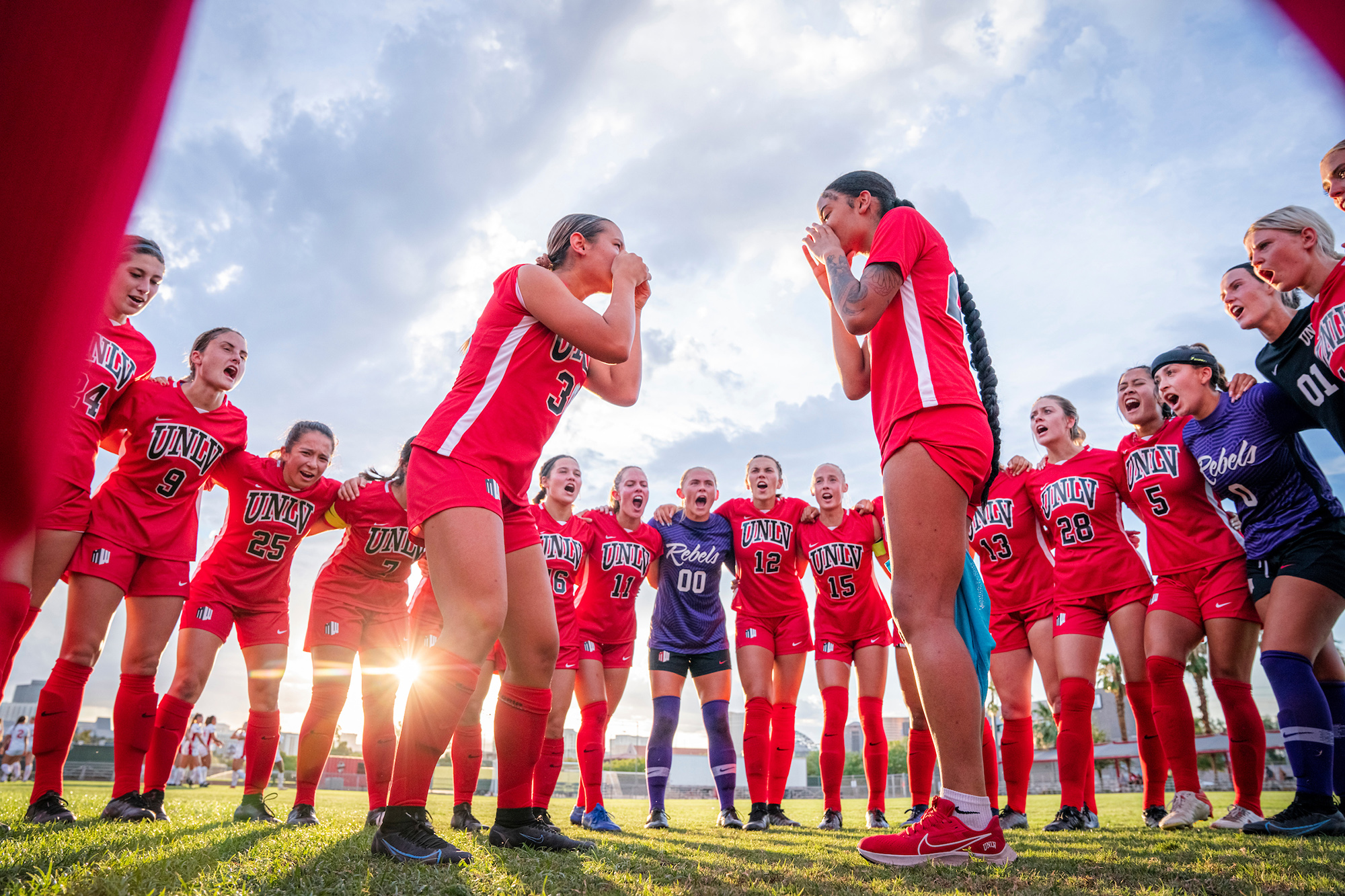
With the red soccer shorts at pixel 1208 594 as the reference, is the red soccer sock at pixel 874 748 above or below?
below

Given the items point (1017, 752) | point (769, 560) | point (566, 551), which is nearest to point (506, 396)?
point (566, 551)

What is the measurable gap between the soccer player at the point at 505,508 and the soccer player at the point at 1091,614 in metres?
4.27

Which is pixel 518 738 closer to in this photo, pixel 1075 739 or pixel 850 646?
pixel 850 646

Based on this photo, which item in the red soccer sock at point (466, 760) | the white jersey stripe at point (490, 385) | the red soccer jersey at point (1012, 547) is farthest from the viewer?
the red soccer jersey at point (1012, 547)

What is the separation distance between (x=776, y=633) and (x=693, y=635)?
84 cm

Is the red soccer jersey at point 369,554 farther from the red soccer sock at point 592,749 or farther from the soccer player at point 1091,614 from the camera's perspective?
the soccer player at point 1091,614

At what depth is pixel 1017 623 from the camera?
629 centimetres

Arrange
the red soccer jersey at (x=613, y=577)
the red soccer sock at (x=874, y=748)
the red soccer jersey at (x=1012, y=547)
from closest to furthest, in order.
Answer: the red soccer jersey at (x=1012, y=547)
the red soccer sock at (x=874, y=748)
the red soccer jersey at (x=613, y=577)

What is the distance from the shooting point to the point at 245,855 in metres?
2.75

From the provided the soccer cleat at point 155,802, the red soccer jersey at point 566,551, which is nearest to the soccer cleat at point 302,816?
the soccer cleat at point 155,802

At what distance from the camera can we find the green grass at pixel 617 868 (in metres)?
2.14

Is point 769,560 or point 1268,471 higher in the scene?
point 1268,471

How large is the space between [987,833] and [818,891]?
40.2 inches

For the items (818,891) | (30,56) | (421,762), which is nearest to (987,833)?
(818,891)
